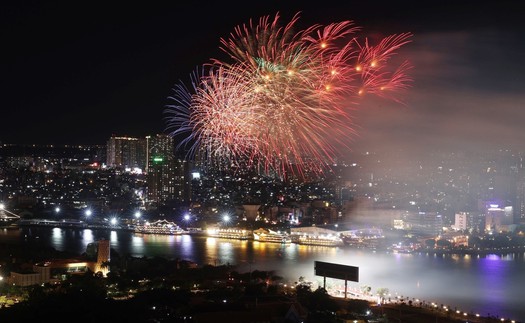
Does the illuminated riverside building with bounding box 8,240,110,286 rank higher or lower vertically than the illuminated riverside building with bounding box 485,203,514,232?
lower

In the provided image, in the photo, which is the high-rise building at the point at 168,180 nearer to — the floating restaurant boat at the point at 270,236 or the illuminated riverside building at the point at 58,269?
the floating restaurant boat at the point at 270,236

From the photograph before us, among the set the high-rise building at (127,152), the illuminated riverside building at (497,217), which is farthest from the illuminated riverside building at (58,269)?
the high-rise building at (127,152)

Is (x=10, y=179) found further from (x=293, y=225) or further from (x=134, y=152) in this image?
(x=293, y=225)

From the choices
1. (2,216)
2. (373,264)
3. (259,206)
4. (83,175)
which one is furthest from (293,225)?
(83,175)

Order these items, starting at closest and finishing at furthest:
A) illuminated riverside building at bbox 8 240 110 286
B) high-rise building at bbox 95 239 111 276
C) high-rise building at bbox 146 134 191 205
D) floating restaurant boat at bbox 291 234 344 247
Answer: illuminated riverside building at bbox 8 240 110 286, high-rise building at bbox 95 239 111 276, floating restaurant boat at bbox 291 234 344 247, high-rise building at bbox 146 134 191 205

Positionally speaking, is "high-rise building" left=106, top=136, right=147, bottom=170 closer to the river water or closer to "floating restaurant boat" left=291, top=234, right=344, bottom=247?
the river water

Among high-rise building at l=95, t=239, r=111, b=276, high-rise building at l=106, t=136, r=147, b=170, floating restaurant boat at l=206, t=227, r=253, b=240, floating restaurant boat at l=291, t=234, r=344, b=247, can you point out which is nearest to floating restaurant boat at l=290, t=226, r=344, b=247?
floating restaurant boat at l=291, t=234, r=344, b=247
